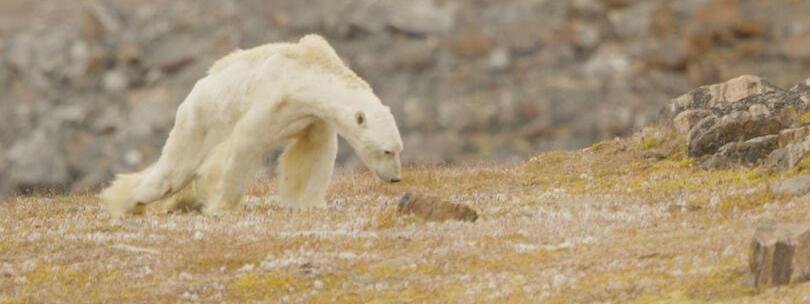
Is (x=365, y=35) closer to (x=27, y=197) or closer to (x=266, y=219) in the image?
(x=27, y=197)

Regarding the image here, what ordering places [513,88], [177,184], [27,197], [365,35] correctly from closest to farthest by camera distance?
[177,184] → [27,197] → [513,88] → [365,35]

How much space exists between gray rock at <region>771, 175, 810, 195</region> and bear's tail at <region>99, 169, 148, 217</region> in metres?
10.8

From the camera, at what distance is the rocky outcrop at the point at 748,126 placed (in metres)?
26.9

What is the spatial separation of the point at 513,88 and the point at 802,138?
93.9 metres

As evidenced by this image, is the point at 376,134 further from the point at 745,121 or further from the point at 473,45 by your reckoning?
the point at 473,45

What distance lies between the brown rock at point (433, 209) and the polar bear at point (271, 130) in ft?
7.88

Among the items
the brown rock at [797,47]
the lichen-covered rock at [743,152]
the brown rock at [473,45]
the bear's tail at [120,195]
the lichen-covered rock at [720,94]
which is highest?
the brown rock at [473,45]

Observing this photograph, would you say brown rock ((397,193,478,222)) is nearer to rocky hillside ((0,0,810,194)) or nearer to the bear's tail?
the bear's tail

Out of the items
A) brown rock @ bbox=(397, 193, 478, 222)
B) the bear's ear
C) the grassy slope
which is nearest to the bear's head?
the bear's ear

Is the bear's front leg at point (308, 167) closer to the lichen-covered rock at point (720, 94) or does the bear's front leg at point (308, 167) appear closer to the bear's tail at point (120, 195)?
the bear's tail at point (120, 195)

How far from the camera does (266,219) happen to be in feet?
81.5

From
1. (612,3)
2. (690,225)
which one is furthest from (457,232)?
(612,3)

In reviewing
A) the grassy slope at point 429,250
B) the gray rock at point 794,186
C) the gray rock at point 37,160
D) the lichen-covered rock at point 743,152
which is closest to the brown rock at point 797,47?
the gray rock at point 37,160

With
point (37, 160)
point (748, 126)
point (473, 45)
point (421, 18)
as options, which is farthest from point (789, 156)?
point (473, 45)
